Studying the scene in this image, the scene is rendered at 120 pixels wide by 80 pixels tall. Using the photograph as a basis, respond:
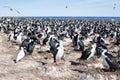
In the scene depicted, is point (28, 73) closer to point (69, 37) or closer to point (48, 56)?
point (48, 56)

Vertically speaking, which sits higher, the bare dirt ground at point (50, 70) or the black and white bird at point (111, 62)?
the black and white bird at point (111, 62)

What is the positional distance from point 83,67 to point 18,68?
13.9 feet

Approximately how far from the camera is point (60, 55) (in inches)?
779

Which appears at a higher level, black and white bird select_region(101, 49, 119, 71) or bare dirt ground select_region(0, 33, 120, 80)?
black and white bird select_region(101, 49, 119, 71)

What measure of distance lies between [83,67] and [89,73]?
265 cm

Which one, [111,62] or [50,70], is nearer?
[111,62]

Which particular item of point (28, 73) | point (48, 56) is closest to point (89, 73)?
point (28, 73)

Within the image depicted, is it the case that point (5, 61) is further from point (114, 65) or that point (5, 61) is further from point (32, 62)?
point (114, 65)

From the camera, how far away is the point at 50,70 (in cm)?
1809

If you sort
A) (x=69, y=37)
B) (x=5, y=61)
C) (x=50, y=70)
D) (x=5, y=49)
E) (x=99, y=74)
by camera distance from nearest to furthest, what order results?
(x=99, y=74)
(x=50, y=70)
(x=5, y=61)
(x=5, y=49)
(x=69, y=37)

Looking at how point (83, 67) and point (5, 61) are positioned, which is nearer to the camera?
point (83, 67)

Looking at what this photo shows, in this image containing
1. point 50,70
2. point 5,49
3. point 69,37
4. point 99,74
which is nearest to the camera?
point 99,74

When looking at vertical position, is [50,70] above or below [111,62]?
below

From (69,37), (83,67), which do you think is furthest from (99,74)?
(69,37)
